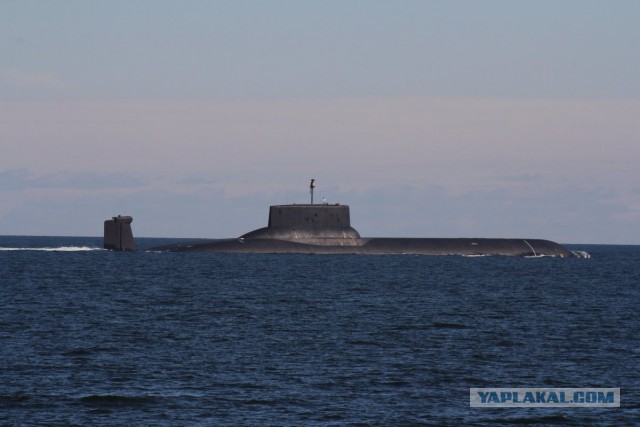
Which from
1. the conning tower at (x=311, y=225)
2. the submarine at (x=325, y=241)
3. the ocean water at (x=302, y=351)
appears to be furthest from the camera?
the submarine at (x=325, y=241)

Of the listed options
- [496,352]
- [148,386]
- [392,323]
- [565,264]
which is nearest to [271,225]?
[565,264]

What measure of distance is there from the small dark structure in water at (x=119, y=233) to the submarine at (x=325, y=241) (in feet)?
28.4

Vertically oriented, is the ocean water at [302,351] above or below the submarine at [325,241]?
below

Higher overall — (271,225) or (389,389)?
(271,225)

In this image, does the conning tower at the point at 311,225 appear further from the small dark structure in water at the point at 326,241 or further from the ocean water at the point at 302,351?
the ocean water at the point at 302,351

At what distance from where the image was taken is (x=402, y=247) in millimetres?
105750

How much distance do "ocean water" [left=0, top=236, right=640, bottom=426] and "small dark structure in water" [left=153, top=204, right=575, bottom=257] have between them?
2713 centimetres

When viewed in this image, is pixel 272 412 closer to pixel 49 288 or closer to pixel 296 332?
pixel 296 332

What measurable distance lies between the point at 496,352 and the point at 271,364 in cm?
850

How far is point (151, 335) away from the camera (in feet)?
130

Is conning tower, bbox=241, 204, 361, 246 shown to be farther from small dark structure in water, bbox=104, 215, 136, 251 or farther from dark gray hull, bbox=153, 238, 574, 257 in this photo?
small dark structure in water, bbox=104, 215, 136, 251

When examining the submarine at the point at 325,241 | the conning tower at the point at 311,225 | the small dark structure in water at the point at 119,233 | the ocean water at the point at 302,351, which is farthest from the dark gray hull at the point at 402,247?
the ocean water at the point at 302,351

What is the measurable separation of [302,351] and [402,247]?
70736 mm

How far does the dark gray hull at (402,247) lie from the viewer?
98.9 metres
